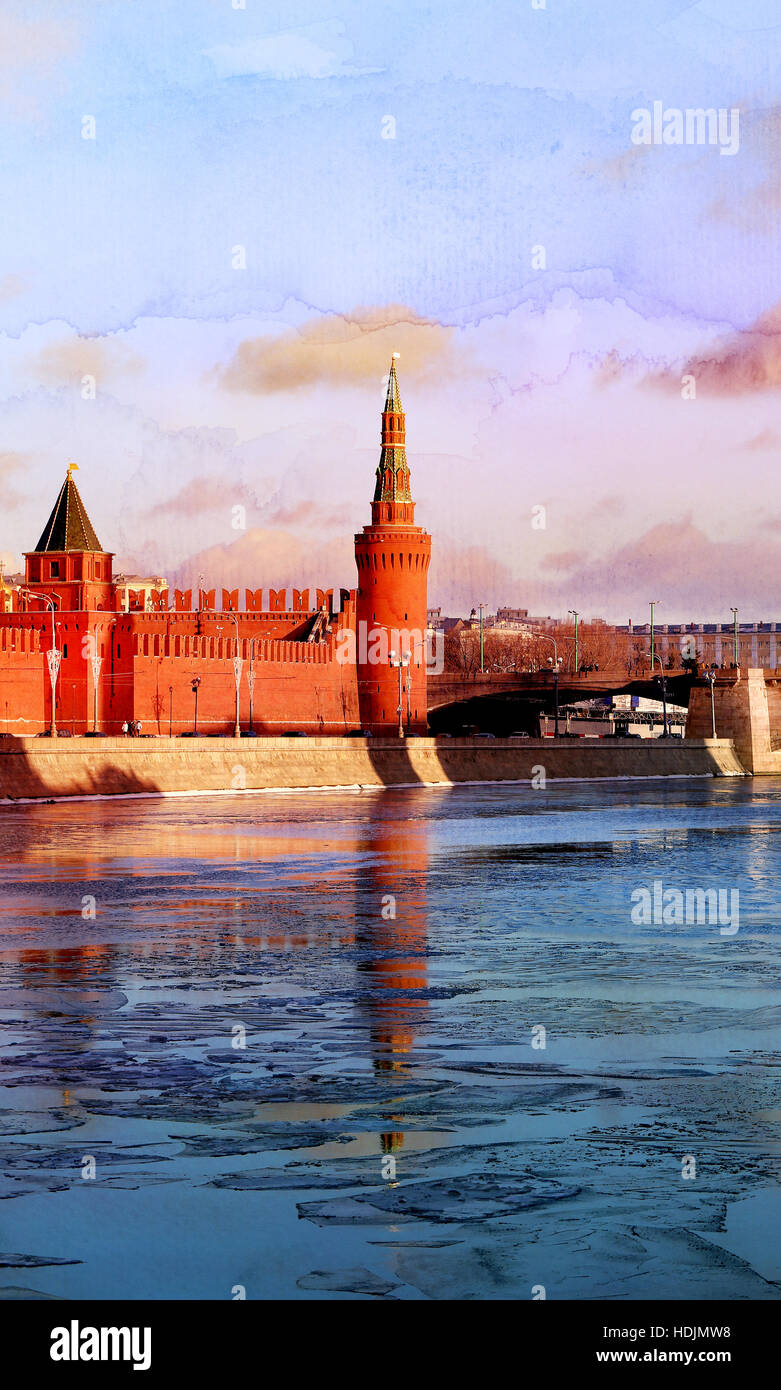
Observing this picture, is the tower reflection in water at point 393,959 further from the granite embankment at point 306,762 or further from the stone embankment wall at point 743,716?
the stone embankment wall at point 743,716

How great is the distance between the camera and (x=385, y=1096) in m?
8.00

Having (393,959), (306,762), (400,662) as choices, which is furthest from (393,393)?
(393,959)

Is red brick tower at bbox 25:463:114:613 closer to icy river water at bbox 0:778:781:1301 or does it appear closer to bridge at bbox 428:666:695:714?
bridge at bbox 428:666:695:714

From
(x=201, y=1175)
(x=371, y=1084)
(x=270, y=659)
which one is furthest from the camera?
(x=270, y=659)

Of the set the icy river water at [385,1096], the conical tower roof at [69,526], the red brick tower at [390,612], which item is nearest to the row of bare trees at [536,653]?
the red brick tower at [390,612]

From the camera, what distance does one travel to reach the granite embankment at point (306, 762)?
40.5 m

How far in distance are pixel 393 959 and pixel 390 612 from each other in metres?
64.5

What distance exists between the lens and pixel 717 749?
70.0m

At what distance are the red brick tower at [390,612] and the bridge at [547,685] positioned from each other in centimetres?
311

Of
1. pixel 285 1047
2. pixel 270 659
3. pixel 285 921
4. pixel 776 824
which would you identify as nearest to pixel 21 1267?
pixel 285 1047
